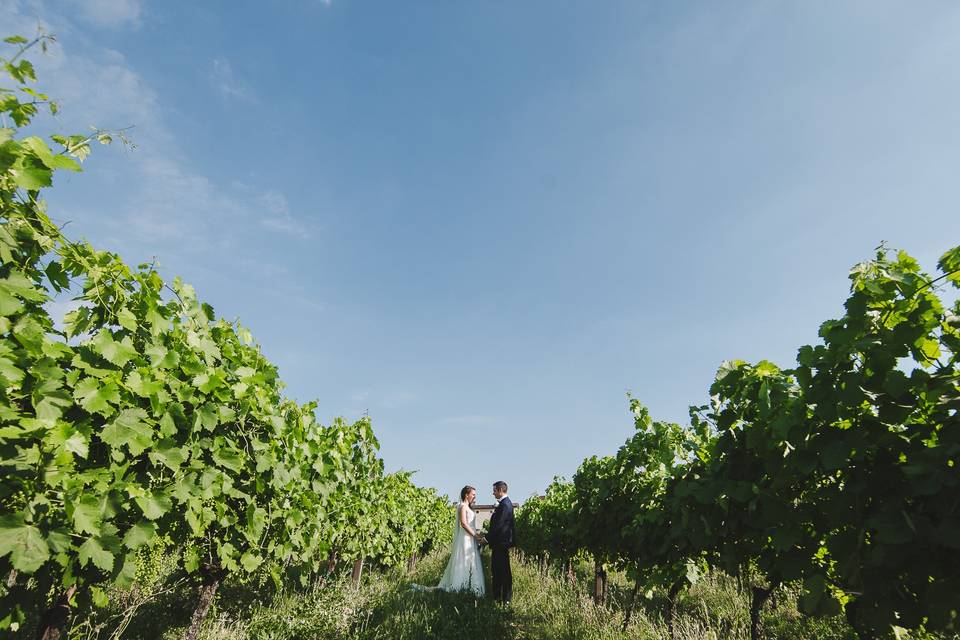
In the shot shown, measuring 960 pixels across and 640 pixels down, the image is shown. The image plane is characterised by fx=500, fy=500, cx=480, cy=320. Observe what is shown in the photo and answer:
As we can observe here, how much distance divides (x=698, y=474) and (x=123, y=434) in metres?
4.51

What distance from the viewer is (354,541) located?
9453 mm

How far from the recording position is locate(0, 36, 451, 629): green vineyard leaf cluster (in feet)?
7.77

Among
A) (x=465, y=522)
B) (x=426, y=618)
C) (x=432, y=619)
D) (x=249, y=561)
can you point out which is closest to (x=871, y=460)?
(x=249, y=561)

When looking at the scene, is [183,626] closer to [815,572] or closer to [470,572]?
[470,572]

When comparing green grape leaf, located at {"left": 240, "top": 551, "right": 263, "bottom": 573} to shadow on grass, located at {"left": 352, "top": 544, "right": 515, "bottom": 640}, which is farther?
shadow on grass, located at {"left": 352, "top": 544, "right": 515, "bottom": 640}

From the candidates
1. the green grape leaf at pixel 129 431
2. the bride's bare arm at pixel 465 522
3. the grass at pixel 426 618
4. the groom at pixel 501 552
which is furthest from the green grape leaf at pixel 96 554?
the bride's bare arm at pixel 465 522

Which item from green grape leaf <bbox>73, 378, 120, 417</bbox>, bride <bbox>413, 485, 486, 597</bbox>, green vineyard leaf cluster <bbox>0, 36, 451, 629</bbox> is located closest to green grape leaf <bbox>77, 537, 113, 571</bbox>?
green vineyard leaf cluster <bbox>0, 36, 451, 629</bbox>

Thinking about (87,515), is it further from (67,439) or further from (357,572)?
(357,572)

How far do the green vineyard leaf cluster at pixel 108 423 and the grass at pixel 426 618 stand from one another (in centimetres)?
140

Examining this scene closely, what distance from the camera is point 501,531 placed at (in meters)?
9.64

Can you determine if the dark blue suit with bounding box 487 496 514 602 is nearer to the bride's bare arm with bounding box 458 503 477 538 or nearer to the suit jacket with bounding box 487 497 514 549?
the suit jacket with bounding box 487 497 514 549

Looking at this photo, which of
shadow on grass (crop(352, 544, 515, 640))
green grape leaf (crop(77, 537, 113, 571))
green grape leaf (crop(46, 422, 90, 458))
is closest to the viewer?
green grape leaf (crop(46, 422, 90, 458))

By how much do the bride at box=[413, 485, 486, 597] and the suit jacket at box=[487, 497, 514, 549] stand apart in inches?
43.1

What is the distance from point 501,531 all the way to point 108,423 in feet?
26.2
